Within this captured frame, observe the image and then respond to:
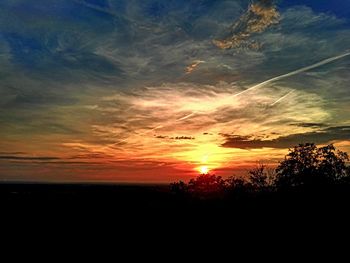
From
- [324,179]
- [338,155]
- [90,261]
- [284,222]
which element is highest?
[338,155]

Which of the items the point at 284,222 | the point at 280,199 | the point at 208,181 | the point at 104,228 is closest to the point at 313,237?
the point at 284,222

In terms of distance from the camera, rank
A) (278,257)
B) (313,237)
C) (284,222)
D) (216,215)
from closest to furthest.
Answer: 1. (278,257)
2. (313,237)
3. (284,222)
4. (216,215)

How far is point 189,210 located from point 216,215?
17.7 ft

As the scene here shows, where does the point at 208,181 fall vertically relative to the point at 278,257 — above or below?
above

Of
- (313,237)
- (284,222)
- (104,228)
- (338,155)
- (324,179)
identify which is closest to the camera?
(313,237)

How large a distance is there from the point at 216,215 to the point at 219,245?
Answer: 11.8m

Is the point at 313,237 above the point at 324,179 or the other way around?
the other way around

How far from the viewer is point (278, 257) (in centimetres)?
2806

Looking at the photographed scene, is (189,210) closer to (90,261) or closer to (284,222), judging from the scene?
(284,222)

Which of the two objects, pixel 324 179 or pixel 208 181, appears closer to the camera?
pixel 324 179

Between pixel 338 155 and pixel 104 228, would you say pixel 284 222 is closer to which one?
pixel 104 228

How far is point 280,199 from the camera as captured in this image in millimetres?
49000

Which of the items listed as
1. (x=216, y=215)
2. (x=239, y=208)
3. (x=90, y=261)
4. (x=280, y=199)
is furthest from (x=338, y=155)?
(x=90, y=261)

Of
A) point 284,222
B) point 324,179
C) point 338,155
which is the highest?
point 338,155
